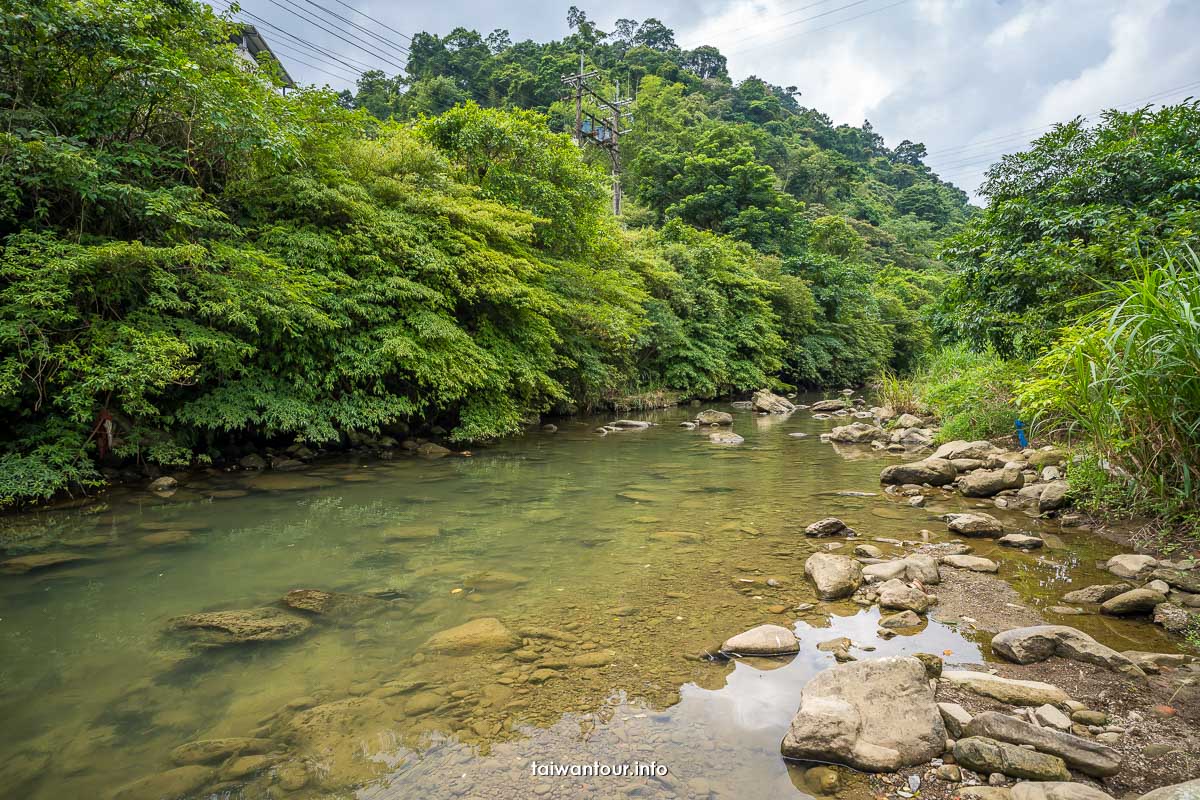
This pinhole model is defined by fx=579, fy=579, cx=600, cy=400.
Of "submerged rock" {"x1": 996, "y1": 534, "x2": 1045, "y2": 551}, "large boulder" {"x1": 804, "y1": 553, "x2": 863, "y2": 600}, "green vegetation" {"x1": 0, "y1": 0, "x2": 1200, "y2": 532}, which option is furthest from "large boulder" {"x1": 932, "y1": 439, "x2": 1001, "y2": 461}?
"large boulder" {"x1": 804, "y1": 553, "x2": 863, "y2": 600}

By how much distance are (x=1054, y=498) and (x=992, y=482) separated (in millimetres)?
1013

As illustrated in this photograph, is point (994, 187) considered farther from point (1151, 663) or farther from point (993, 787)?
point (993, 787)

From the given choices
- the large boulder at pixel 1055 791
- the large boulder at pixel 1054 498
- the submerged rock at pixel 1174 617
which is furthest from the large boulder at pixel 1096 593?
the large boulder at pixel 1055 791

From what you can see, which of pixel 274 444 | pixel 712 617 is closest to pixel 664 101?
pixel 274 444

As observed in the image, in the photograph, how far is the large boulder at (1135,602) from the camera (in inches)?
145

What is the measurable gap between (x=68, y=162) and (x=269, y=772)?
7.10 meters

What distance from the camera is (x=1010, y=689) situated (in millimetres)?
2822

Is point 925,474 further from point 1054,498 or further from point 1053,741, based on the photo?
point 1053,741

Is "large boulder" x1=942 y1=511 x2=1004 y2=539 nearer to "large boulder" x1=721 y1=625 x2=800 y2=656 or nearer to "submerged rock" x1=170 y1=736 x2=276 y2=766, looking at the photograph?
"large boulder" x1=721 y1=625 x2=800 y2=656

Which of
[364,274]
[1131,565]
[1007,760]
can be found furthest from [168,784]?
[364,274]

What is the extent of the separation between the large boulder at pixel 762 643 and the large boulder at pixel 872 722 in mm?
618

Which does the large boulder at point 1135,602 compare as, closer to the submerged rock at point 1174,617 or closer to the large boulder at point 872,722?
the submerged rock at point 1174,617

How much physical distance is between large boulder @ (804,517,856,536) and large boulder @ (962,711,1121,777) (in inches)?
130

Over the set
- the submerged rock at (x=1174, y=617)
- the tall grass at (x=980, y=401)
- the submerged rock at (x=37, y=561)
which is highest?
the tall grass at (x=980, y=401)
